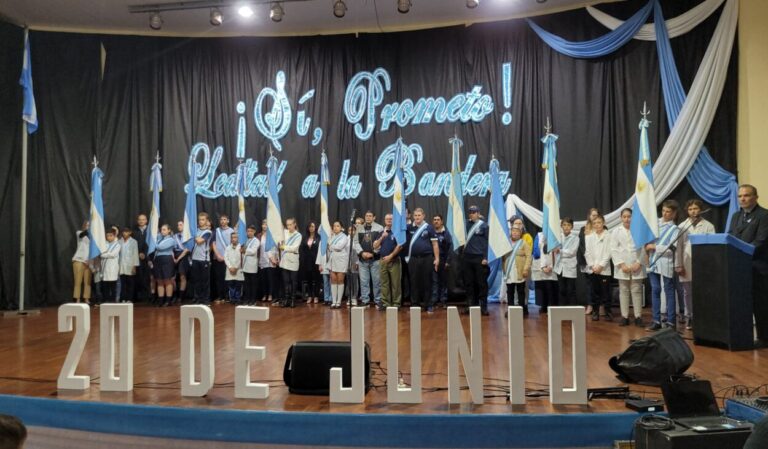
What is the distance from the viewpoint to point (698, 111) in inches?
329

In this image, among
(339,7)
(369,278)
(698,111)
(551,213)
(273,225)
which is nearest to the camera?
(551,213)

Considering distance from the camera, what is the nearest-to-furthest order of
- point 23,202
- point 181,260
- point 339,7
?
point 339,7 < point 23,202 < point 181,260

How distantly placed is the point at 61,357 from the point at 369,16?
7635 mm

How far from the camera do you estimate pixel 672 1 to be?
28.9ft

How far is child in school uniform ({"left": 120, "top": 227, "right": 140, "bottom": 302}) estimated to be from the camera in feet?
32.6

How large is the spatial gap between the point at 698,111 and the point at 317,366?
7352 millimetres

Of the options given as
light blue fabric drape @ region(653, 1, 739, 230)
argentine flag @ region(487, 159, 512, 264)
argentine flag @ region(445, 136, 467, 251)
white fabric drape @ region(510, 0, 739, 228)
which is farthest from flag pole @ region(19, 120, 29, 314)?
light blue fabric drape @ region(653, 1, 739, 230)

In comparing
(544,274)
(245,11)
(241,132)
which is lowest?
(544,274)

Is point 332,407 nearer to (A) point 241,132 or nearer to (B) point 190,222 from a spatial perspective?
(B) point 190,222

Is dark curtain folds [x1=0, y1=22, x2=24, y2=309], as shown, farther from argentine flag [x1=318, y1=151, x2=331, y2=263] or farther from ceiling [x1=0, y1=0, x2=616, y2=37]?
argentine flag [x1=318, y1=151, x2=331, y2=263]

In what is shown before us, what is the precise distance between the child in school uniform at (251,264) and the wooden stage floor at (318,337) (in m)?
1.88

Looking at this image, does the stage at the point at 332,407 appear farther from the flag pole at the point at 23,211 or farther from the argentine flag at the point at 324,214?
the flag pole at the point at 23,211

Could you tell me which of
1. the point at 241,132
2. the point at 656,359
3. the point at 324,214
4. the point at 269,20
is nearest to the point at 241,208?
the point at 324,214

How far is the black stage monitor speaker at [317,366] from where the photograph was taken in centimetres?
366
